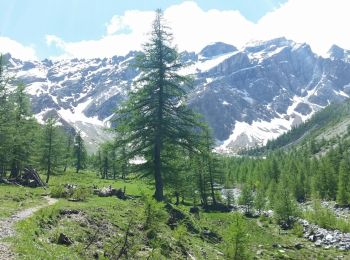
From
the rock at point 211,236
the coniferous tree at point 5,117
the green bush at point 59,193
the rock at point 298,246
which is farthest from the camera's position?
the coniferous tree at point 5,117

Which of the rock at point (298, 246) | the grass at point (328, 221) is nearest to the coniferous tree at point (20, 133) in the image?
the rock at point (298, 246)

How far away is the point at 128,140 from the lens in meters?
33.5

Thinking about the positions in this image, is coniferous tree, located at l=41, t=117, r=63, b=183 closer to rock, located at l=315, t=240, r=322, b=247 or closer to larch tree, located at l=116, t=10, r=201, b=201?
larch tree, located at l=116, t=10, r=201, b=201

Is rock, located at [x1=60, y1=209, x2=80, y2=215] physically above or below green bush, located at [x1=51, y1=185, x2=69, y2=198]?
below

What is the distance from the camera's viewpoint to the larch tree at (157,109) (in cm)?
3347

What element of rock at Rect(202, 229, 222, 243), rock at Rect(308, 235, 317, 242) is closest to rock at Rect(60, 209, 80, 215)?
rock at Rect(202, 229, 222, 243)

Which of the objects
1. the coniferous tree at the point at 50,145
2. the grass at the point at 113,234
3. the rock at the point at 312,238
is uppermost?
the coniferous tree at the point at 50,145

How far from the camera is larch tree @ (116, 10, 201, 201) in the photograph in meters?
33.5

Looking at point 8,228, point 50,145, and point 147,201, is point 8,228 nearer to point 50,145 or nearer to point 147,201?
point 147,201

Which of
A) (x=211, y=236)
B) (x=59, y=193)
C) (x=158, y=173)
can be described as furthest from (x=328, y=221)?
(x=59, y=193)

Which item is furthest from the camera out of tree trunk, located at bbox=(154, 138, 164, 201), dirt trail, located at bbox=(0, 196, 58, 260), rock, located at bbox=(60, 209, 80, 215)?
tree trunk, located at bbox=(154, 138, 164, 201)

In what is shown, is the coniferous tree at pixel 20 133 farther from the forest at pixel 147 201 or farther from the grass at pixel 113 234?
the grass at pixel 113 234

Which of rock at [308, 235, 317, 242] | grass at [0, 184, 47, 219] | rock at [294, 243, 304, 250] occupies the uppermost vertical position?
grass at [0, 184, 47, 219]

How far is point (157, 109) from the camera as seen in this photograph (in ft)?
111
